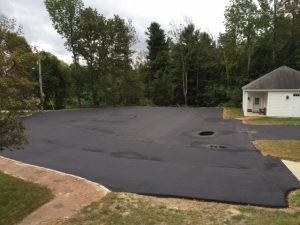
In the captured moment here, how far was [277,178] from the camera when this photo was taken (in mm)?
9250

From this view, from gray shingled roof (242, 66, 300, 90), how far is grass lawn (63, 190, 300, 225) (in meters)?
18.2

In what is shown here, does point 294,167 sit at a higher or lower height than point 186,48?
lower

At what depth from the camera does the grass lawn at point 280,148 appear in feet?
39.7

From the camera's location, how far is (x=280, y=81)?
24266 millimetres

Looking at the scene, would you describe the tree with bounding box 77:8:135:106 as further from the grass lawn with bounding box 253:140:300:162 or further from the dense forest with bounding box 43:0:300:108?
the grass lawn with bounding box 253:140:300:162

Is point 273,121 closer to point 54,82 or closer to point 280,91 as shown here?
point 280,91

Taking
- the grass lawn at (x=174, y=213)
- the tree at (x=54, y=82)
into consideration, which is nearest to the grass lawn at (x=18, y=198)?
the grass lawn at (x=174, y=213)

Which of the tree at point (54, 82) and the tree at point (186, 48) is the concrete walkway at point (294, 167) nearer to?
the tree at point (54, 82)

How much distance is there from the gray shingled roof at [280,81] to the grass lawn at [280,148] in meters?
10.2

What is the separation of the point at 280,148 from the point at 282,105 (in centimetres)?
1138

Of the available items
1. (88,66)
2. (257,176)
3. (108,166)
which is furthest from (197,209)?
(88,66)

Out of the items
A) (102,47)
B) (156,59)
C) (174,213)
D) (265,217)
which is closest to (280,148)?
(265,217)

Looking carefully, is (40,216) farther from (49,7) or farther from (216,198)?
(49,7)

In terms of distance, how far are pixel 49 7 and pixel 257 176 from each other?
3299 cm
